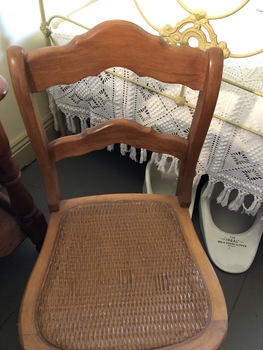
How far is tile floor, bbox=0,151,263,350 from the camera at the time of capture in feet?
3.39

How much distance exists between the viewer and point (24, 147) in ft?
4.59

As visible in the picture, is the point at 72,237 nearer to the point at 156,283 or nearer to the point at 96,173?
the point at 156,283

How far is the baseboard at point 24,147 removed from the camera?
1.37 m

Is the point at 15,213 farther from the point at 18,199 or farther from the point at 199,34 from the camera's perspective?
the point at 199,34

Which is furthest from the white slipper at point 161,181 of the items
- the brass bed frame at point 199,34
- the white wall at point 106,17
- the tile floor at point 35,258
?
the white wall at point 106,17

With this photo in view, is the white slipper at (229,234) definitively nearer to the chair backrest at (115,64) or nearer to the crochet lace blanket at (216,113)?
the crochet lace blanket at (216,113)

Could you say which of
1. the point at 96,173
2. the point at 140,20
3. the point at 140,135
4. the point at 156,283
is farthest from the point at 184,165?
the point at 96,173

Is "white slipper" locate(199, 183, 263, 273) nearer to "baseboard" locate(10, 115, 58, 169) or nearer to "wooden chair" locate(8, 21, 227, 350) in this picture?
"wooden chair" locate(8, 21, 227, 350)

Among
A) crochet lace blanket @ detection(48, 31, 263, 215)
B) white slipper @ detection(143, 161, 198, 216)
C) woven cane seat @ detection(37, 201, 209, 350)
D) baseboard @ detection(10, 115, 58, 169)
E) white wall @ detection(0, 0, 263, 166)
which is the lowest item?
white slipper @ detection(143, 161, 198, 216)

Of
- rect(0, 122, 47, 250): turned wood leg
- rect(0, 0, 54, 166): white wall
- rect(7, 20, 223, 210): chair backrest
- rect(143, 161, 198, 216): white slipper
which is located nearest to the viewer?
rect(7, 20, 223, 210): chair backrest

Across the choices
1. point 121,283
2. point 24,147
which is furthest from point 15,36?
point 121,283

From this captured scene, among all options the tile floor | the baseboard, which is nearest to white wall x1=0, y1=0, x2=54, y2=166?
the baseboard

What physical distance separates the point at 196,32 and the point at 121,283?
595mm

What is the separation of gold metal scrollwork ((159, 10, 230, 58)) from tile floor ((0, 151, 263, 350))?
659 millimetres
